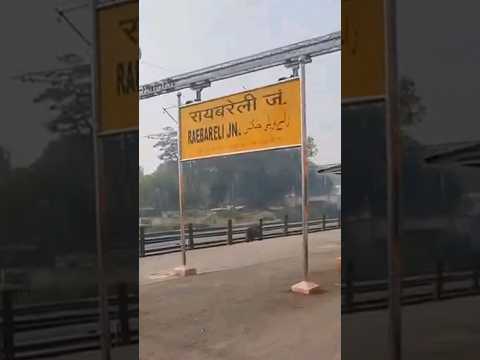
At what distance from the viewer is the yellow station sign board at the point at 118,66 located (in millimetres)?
1694

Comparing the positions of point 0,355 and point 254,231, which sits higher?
point 254,231

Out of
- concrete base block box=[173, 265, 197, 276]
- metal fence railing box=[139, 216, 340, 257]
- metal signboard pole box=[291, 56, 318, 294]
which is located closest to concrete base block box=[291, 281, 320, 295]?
metal signboard pole box=[291, 56, 318, 294]

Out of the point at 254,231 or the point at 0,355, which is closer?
the point at 254,231

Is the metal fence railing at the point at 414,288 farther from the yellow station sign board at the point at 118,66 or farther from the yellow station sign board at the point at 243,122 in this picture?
the yellow station sign board at the point at 118,66

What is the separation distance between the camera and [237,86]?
5.15 feet

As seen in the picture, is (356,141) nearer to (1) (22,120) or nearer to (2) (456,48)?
(2) (456,48)

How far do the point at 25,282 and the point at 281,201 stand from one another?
0.99 m

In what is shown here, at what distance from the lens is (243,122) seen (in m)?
1.51

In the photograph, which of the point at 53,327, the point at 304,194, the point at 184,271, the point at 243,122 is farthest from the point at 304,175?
the point at 53,327

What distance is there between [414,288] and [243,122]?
70cm

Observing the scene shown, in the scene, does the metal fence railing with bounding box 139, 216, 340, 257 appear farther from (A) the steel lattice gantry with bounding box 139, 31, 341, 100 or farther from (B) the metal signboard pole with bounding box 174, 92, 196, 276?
(A) the steel lattice gantry with bounding box 139, 31, 341, 100

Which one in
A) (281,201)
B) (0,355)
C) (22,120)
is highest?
(22,120)

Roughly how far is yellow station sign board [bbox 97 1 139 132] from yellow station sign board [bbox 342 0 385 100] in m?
0.74

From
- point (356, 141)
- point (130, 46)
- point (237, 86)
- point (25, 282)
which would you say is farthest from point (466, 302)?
point (25, 282)
